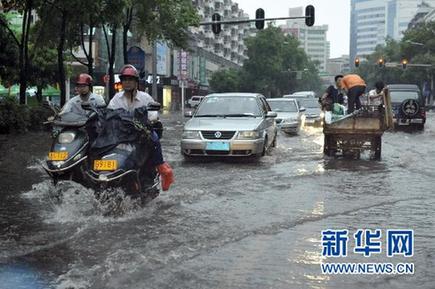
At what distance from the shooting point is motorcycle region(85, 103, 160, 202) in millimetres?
6602

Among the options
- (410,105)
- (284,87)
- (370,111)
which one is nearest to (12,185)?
(370,111)

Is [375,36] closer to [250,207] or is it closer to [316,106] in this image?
[316,106]

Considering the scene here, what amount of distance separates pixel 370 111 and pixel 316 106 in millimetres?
15927

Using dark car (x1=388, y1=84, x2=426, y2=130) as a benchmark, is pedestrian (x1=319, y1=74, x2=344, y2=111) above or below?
above

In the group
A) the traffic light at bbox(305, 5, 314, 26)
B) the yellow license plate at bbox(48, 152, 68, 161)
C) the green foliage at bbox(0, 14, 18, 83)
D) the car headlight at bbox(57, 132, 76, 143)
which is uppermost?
the traffic light at bbox(305, 5, 314, 26)

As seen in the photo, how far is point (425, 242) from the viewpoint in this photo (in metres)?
5.86

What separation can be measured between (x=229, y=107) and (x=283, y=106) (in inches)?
376

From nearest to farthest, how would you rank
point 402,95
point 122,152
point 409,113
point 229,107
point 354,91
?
point 122,152
point 229,107
point 354,91
point 409,113
point 402,95

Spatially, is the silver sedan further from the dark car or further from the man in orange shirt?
the dark car

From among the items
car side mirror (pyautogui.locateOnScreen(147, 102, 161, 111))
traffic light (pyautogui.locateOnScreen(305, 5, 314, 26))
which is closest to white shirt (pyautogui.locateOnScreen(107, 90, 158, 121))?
car side mirror (pyautogui.locateOnScreen(147, 102, 161, 111))

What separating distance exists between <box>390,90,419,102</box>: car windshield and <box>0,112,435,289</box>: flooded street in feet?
50.9

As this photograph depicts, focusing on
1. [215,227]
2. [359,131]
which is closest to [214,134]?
[359,131]

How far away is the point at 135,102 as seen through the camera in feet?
24.5

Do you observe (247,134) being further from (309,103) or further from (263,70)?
(263,70)
